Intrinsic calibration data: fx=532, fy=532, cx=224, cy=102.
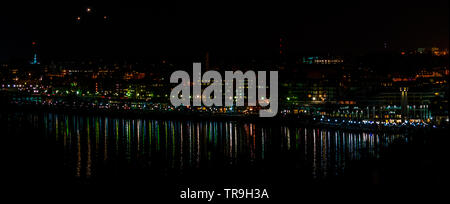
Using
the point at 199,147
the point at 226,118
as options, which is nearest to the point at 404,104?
the point at 226,118

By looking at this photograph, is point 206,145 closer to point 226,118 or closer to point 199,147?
point 199,147

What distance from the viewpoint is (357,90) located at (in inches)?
1036

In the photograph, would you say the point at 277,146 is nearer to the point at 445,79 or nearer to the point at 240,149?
the point at 240,149

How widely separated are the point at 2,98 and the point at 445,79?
25329mm

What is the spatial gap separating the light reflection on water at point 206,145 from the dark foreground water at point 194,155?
22 mm

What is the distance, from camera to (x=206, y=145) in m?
13.6

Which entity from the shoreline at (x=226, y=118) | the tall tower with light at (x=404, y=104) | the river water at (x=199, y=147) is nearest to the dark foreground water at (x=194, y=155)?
the river water at (x=199, y=147)

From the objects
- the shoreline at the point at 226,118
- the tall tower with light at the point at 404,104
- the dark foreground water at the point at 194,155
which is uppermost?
the tall tower with light at the point at 404,104

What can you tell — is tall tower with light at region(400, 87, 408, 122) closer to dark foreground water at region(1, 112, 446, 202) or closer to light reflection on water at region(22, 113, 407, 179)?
dark foreground water at region(1, 112, 446, 202)

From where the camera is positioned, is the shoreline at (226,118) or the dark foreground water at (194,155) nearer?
the dark foreground water at (194,155)

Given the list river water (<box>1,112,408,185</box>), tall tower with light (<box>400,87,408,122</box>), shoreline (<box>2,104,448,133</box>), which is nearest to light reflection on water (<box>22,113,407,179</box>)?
river water (<box>1,112,408,185</box>)

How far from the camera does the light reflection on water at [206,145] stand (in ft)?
36.7

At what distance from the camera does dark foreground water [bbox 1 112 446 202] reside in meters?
9.48

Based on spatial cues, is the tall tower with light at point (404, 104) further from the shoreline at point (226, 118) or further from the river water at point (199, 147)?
the river water at point (199, 147)
